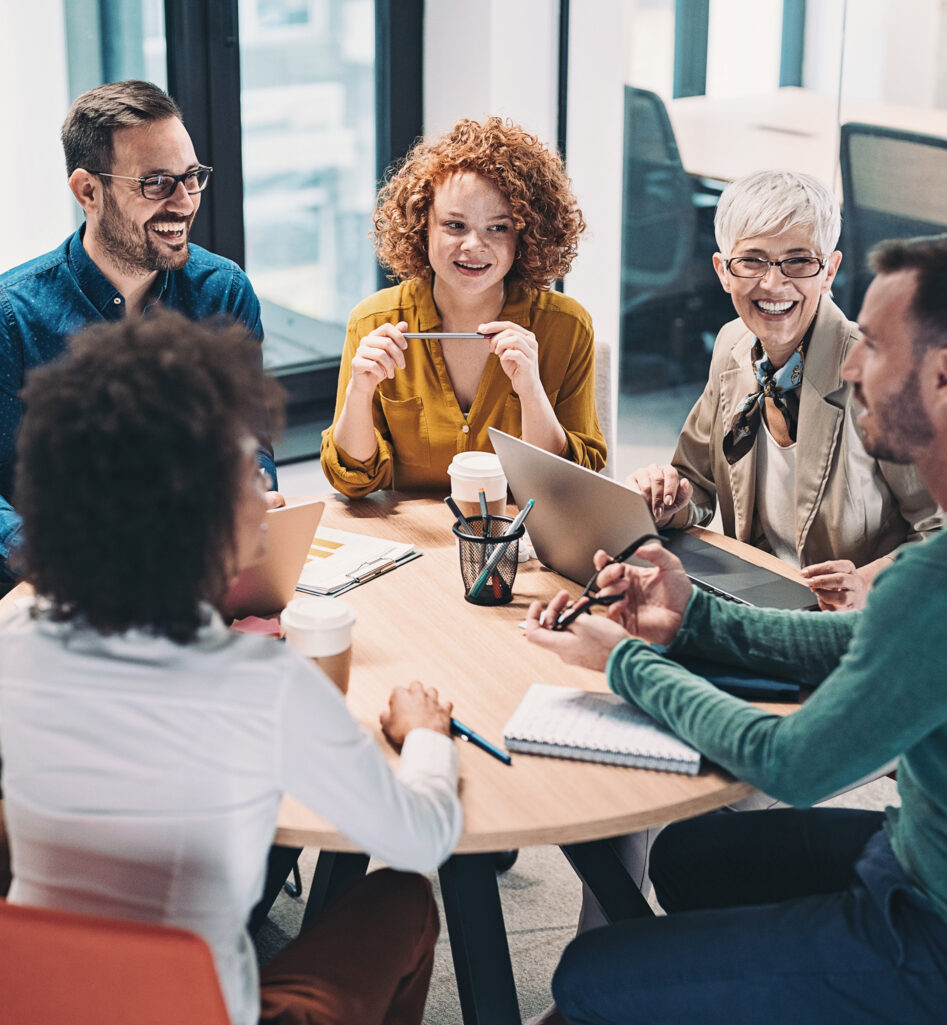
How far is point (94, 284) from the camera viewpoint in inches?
95.5

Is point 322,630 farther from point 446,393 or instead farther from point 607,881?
point 446,393

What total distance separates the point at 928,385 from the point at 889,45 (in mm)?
2645

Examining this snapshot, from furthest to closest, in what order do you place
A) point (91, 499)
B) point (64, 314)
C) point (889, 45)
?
1. point (889, 45)
2. point (64, 314)
3. point (91, 499)

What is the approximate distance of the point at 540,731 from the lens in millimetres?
1393

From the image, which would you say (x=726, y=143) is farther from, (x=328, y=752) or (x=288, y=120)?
(x=328, y=752)

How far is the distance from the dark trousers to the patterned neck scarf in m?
1.11

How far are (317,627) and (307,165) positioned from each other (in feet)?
9.57

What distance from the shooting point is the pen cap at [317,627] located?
143 cm

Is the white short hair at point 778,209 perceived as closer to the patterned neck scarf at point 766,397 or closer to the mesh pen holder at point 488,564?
the patterned neck scarf at point 766,397

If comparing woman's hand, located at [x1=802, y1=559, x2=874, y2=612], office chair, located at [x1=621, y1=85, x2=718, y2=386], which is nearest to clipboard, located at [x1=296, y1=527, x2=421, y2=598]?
woman's hand, located at [x1=802, y1=559, x2=874, y2=612]

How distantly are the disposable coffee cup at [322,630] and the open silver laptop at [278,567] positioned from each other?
144mm

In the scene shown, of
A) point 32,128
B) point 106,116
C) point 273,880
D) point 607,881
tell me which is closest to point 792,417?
point 607,881

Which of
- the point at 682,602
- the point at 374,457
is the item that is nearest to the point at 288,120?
the point at 374,457

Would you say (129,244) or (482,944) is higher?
(129,244)
